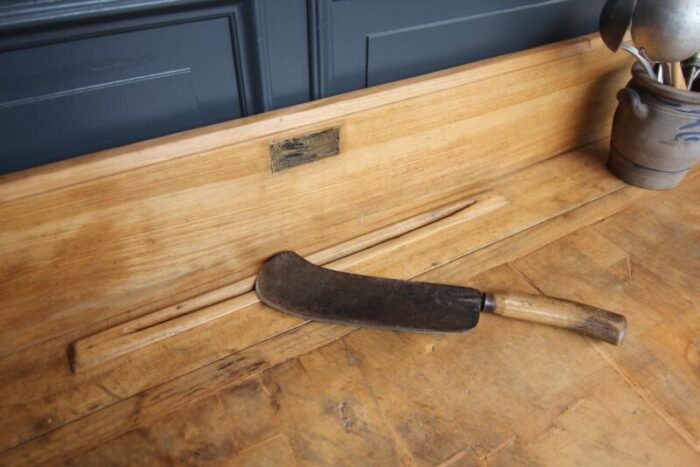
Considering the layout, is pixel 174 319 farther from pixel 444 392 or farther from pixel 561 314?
pixel 561 314

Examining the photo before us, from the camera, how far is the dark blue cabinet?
488 millimetres

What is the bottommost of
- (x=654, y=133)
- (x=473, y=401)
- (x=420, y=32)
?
(x=473, y=401)

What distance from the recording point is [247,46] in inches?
22.6

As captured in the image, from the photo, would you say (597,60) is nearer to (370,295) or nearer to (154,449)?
(370,295)

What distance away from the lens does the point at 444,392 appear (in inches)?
22.3

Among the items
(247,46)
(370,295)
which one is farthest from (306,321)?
(247,46)

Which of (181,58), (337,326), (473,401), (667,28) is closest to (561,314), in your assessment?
(473,401)

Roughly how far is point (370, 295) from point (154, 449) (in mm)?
288

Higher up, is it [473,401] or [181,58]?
[181,58]

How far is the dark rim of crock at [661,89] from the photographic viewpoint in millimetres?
702

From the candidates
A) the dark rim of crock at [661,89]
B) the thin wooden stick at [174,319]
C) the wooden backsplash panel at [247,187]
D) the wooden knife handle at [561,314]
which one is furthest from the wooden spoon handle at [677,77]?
the thin wooden stick at [174,319]

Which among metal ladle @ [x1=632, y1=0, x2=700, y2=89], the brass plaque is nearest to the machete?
the brass plaque

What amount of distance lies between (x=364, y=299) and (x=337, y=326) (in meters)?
0.05

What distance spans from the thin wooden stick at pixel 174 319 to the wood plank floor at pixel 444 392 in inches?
0.7
